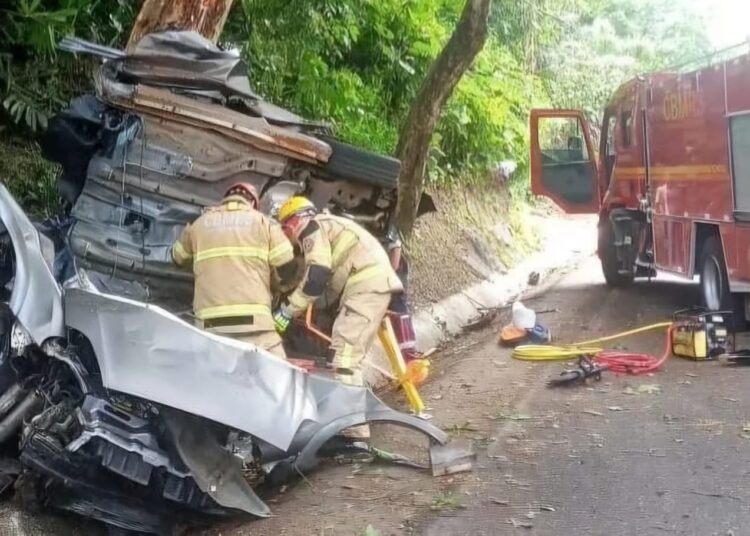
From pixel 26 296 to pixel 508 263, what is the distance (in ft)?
40.9

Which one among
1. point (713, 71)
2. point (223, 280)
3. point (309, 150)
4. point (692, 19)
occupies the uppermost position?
point (692, 19)

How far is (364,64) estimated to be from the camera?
44.0 ft

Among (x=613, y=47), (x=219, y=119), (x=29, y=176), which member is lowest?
(x=29, y=176)

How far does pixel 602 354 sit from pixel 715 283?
2.14 meters

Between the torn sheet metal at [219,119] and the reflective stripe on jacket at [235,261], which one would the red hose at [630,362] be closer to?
the torn sheet metal at [219,119]

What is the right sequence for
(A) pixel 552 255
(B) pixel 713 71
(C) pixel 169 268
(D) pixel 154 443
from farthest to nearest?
(A) pixel 552 255 → (B) pixel 713 71 → (C) pixel 169 268 → (D) pixel 154 443

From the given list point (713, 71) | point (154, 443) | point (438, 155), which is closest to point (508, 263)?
point (438, 155)

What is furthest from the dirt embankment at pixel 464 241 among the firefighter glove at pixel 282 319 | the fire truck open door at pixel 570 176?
the firefighter glove at pixel 282 319

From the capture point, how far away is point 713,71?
9.95m

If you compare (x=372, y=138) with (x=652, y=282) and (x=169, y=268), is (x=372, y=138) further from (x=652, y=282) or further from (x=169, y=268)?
(x=169, y=268)

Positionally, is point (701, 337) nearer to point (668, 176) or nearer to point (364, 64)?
point (668, 176)

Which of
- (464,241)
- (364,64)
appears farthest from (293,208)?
(464,241)

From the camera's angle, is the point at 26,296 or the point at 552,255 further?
the point at 552,255

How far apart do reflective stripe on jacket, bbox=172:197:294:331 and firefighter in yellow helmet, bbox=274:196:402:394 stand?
26cm
